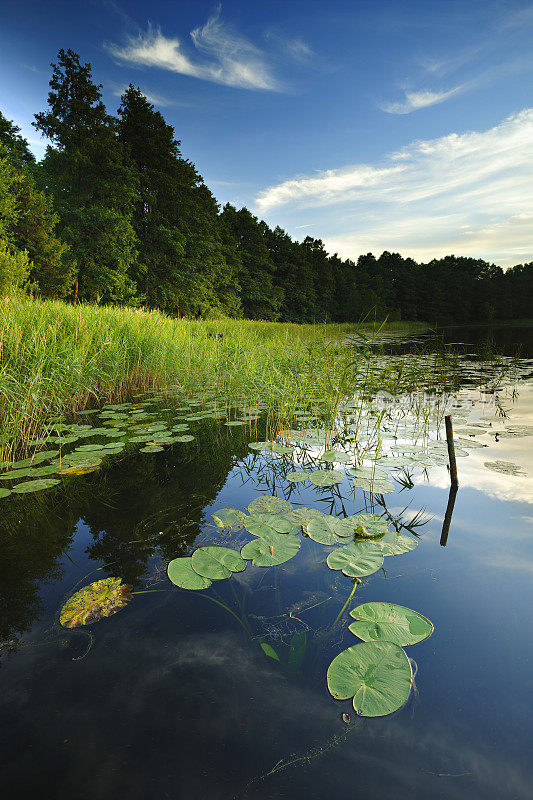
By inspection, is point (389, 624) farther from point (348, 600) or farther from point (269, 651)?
point (269, 651)

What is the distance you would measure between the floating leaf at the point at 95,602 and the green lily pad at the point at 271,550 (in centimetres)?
62

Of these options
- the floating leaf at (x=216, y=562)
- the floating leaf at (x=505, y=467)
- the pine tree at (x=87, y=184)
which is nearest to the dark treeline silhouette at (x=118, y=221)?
the pine tree at (x=87, y=184)

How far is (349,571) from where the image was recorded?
1.78 metres

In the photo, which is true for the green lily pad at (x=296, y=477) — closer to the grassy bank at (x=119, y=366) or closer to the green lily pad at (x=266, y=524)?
the green lily pad at (x=266, y=524)

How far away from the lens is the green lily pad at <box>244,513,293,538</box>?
2137mm

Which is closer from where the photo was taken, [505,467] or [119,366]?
[505,467]

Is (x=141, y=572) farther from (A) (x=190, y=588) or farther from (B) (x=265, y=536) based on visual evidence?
(B) (x=265, y=536)

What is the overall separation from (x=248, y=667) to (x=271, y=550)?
59cm

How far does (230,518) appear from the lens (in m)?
2.39

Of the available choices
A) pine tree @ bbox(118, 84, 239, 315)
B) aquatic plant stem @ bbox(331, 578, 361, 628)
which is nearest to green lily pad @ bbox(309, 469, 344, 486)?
aquatic plant stem @ bbox(331, 578, 361, 628)

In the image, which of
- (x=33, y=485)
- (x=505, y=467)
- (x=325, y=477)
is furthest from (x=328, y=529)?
(x=33, y=485)

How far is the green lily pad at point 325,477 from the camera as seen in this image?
2856 mm

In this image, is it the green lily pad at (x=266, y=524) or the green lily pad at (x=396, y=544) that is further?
the green lily pad at (x=266, y=524)

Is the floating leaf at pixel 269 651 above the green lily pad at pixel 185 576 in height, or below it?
below
